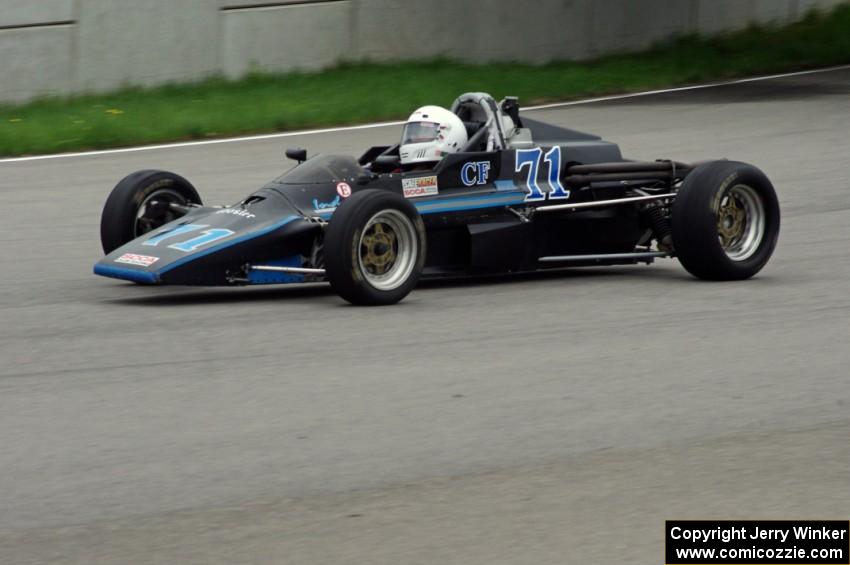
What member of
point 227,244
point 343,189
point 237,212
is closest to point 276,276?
point 227,244

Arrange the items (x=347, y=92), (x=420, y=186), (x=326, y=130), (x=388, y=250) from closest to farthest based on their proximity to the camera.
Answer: (x=388, y=250) < (x=420, y=186) < (x=326, y=130) < (x=347, y=92)

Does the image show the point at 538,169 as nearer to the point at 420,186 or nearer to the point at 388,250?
the point at 420,186

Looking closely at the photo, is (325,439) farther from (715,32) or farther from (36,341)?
(715,32)

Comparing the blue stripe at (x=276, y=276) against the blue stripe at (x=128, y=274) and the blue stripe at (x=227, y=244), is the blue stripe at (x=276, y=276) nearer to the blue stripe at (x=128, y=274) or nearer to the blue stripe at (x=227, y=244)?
the blue stripe at (x=227, y=244)

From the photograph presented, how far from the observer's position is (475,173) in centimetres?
1014

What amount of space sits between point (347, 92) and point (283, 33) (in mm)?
1508

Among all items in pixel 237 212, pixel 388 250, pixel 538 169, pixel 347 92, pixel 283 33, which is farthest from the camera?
pixel 283 33

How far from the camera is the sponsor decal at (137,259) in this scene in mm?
9008

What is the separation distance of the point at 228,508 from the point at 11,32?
47.7 feet

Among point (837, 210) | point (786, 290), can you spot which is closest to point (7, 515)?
point (786, 290)

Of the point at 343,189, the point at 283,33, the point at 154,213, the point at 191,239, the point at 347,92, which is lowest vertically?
the point at 191,239

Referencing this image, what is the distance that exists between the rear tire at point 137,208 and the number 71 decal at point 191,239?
748 millimetres

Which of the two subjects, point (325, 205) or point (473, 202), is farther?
point (473, 202)

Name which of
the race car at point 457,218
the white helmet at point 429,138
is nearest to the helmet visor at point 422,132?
the white helmet at point 429,138
